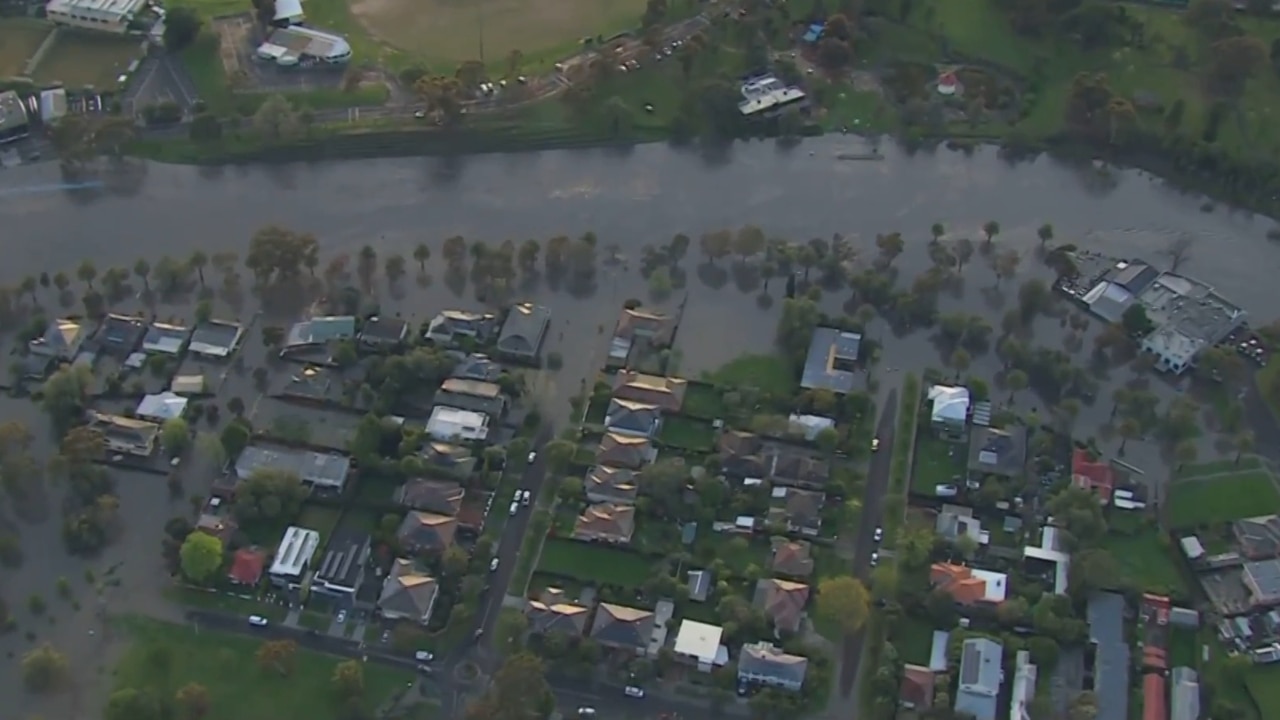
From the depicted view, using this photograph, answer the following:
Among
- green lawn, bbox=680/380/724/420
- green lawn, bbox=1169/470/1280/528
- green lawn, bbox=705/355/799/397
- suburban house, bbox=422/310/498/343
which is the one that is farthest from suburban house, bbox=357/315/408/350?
green lawn, bbox=1169/470/1280/528

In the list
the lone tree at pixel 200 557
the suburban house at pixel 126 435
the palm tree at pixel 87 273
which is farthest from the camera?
the palm tree at pixel 87 273

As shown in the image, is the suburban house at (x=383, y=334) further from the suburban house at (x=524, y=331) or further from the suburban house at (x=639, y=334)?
the suburban house at (x=639, y=334)

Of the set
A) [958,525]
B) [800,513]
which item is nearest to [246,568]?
[800,513]

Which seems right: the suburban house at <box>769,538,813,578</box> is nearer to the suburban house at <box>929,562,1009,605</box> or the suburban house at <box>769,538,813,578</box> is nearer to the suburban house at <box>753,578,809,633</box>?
the suburban house at <box>753,578,809,633</box>

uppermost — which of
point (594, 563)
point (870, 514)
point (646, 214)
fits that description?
point (646, 214)

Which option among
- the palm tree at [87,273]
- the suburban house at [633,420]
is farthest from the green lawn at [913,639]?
the palm tree at [87,273]

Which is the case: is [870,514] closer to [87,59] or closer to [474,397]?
[474,397]

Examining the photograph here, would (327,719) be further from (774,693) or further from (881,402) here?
(881,402)

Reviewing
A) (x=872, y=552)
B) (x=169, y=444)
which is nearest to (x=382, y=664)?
(x=169, y=444)
